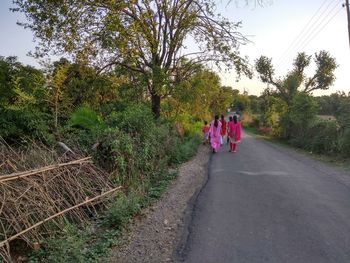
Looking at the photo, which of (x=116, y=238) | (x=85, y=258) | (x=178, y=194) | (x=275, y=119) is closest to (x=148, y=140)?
(x=178, y=194)

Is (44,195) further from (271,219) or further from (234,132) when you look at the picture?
(234,132)

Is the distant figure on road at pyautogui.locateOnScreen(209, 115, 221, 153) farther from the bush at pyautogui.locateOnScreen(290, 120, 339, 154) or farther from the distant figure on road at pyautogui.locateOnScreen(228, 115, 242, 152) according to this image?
the bush at pyautogui.locateOnScreen(290, 120, 339, 154)

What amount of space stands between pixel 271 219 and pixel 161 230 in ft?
6.35

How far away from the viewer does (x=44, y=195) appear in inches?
241

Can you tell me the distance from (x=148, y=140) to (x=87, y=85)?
635 cm

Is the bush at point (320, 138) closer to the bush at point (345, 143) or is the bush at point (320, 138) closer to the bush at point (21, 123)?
the bush at point (345, 143)

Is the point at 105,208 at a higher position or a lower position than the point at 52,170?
lower

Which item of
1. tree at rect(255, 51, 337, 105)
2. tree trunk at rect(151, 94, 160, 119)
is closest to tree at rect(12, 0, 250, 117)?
tree trunk at rect(151, 94, 160, 119)

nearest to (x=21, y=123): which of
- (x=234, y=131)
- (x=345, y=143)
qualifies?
(x=234, y=131)

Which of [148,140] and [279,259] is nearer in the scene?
[279,259]

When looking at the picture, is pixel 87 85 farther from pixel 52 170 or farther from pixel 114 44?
pixel 52 170

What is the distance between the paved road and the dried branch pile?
206 cm

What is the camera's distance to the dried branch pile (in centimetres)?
550

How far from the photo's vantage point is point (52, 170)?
689cm
